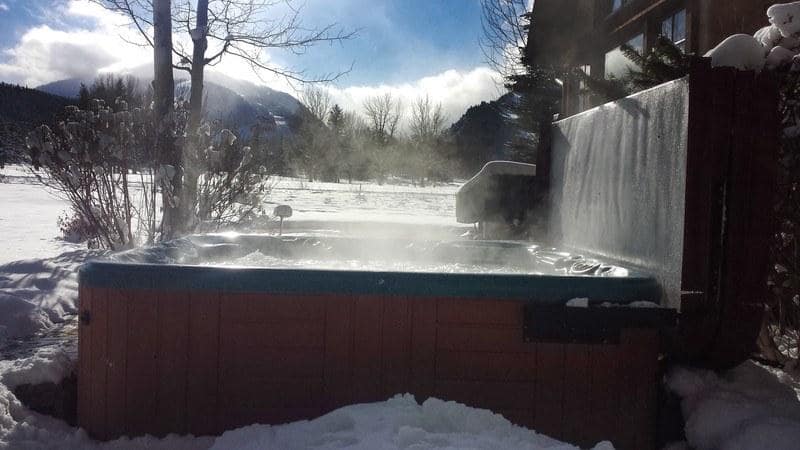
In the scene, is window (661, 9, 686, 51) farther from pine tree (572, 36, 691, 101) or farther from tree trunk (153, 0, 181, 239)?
tree trunk (153, 0, 181, 239)

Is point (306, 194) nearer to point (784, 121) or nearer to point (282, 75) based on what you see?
point (282, 75)

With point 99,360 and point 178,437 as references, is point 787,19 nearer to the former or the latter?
point 178,437

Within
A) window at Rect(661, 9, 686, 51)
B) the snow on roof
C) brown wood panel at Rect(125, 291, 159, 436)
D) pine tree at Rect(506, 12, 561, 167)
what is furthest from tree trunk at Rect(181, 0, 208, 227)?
pine tree at Rect(506, 12, 561, 167)

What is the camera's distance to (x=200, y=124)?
612 centimetres

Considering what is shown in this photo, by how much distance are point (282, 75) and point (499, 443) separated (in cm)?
677

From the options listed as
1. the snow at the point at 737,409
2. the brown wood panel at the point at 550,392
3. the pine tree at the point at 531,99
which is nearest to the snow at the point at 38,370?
the brown wood panel at the point at 550,392

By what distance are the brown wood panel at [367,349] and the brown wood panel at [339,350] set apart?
0.06 ft

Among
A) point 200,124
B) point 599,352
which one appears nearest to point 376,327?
point 599,352

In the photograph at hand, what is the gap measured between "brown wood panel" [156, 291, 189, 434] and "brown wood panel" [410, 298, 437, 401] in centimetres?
79

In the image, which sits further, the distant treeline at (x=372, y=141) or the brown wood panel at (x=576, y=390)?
the distant treeline at (x=372, y=141)

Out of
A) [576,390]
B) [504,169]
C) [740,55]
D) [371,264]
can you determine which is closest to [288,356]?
[576,390]

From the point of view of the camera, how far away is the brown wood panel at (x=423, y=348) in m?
2.01

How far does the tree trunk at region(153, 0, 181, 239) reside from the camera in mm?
5281

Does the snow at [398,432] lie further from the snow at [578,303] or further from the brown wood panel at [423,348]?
the snow at [578,303]
